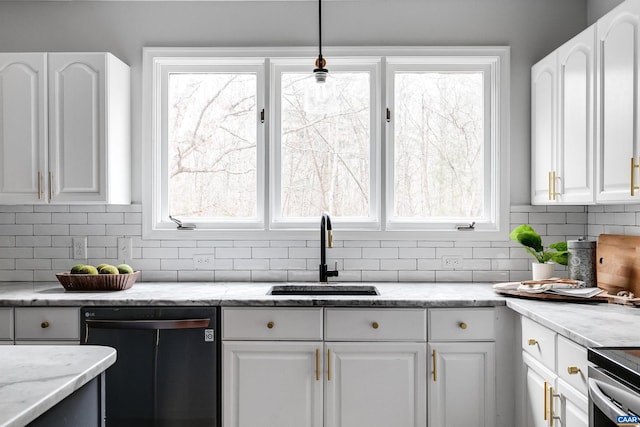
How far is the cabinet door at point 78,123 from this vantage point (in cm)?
314

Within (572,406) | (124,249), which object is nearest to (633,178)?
(572,406)

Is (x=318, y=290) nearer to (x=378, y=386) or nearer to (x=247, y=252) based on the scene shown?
(x=247, y=252)

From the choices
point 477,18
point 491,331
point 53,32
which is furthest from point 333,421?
point 53,32

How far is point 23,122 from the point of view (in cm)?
314

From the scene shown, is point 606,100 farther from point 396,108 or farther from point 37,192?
point 37,192

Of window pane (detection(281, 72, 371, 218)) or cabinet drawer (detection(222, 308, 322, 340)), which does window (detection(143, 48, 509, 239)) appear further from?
cabinet drawer (detection(222, 308, 322, 340))

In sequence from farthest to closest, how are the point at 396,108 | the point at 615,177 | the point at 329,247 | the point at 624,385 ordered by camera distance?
1. the point at 396,108
2. the point at 329,247
3. the point at 615,177
4. the point at 624,385

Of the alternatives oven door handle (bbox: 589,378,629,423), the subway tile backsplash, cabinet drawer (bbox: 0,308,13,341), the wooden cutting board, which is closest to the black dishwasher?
cabinet drawer (bbox: 0,308,13,341)

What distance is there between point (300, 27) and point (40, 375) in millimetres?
2625

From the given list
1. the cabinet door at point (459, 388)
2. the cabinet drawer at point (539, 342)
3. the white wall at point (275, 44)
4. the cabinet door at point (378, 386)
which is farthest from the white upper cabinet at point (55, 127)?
the cabinet drawer at point (539, 342)

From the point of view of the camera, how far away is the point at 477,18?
3.47 m

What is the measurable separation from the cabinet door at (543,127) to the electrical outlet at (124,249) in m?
2.39

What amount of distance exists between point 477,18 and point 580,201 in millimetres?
1331

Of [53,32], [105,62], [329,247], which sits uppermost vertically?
[53,32]
